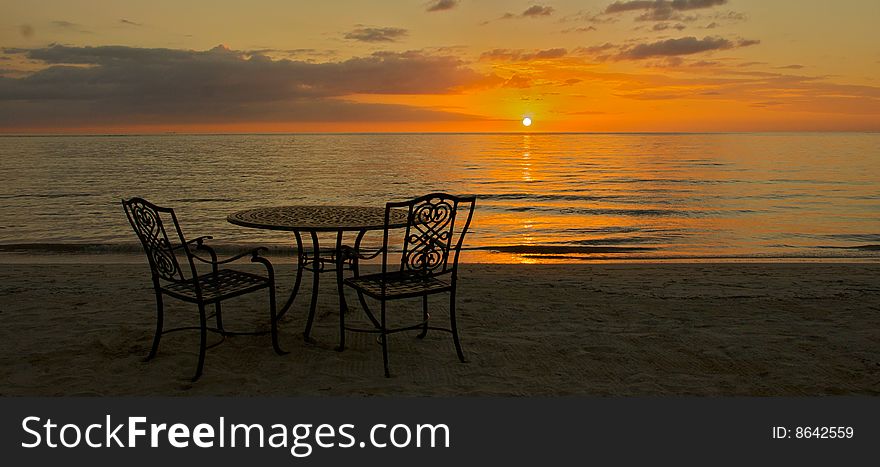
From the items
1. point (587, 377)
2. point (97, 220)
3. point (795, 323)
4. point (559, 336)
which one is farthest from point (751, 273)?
point (97, 220)

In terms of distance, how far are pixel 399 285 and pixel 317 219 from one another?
35.9 inches

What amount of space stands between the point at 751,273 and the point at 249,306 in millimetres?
6080

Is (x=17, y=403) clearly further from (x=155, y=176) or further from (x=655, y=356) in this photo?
(x=155, y=176)

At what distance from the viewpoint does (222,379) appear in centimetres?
439

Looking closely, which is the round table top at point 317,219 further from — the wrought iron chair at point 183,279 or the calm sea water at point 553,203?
the calm sea water at point 553,203

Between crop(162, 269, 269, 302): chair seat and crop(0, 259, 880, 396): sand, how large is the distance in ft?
1.80

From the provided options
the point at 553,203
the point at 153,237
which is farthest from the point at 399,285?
the point at 553,203

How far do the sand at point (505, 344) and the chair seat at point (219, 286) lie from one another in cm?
55

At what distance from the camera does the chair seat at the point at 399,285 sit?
Result: 14.7ft

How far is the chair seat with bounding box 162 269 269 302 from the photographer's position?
4.38 metres

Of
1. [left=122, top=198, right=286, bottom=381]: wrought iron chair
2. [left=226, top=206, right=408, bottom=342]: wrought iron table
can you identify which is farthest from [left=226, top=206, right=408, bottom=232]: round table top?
[left=122, top=198, right=286, bottom=381]: wrought iron chair

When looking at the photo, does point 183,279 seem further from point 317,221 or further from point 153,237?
point 317,221

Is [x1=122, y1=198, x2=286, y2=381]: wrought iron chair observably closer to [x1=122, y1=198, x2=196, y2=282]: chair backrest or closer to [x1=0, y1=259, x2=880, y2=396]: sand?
[x1=122, y1=198, x2=196, y2=282]: chair backrest

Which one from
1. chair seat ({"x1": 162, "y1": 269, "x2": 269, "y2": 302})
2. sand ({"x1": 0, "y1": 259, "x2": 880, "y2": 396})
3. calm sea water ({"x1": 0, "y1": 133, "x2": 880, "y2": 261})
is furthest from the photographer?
calm sea water ({"x1": 0, "y1": 133, "x2": 880, "y2": 261})
